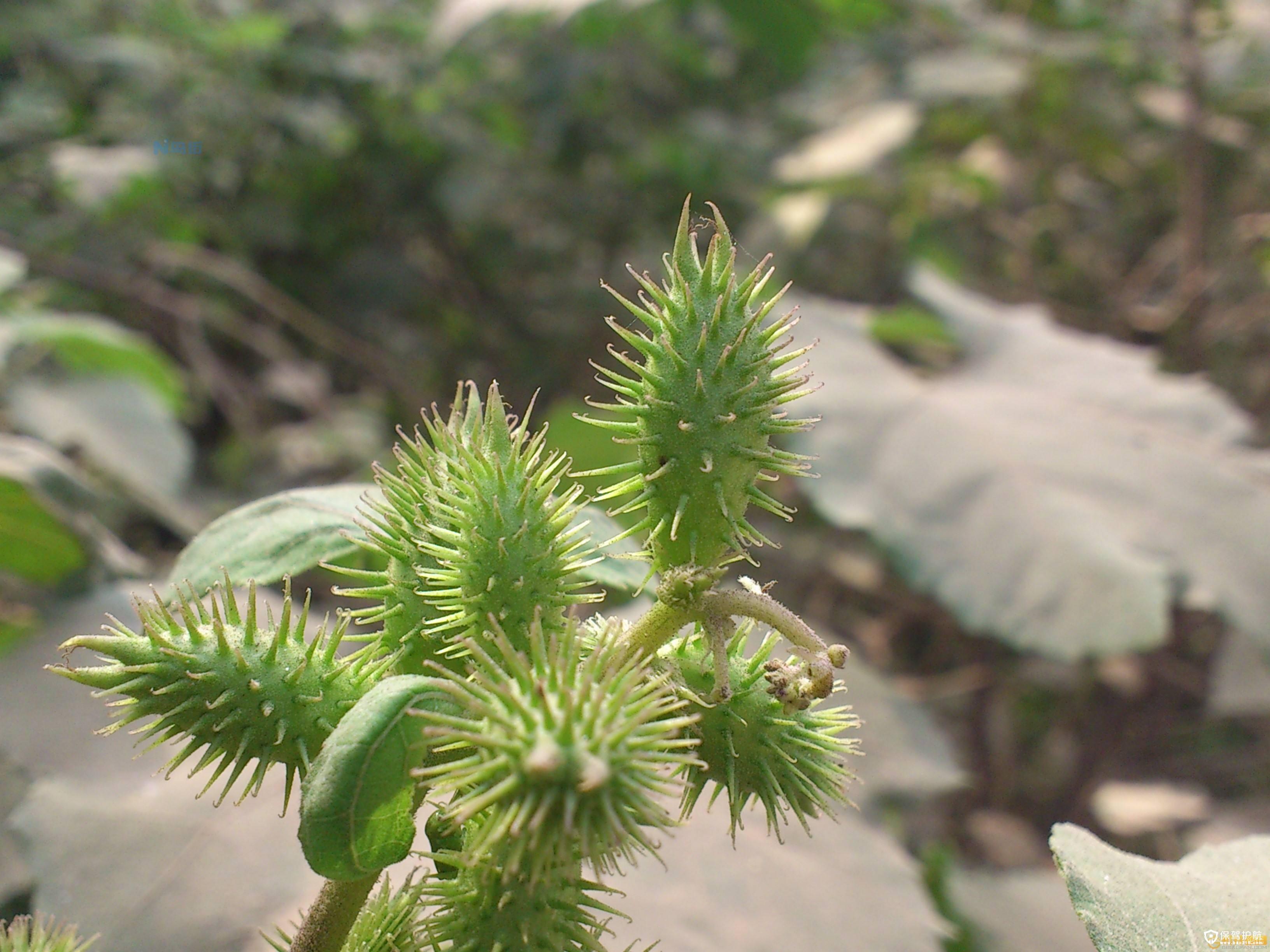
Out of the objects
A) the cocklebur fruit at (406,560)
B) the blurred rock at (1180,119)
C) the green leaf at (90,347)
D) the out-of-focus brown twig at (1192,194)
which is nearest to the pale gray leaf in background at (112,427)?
the green leaf at (90,347)

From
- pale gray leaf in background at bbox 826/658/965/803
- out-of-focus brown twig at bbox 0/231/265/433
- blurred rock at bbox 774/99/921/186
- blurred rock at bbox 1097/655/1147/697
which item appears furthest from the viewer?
blurred rock at bbox 774/99/921/186

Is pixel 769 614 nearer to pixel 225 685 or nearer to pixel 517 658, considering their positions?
pixel 517 658

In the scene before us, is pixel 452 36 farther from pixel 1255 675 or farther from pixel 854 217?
pixel 1255 675

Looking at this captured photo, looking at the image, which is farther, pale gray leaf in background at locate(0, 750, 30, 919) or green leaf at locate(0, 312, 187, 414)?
green leaf at locate(0, 312, 187, 414)

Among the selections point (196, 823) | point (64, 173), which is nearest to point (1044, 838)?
point (196, 823)

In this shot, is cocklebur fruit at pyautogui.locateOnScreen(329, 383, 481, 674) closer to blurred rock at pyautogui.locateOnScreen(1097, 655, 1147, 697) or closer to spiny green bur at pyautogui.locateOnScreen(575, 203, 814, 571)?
spiny green bur at pyautogui.locateOnScreen(575, 203, 814, 571)

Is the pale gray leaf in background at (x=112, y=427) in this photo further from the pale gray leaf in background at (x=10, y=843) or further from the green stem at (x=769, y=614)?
the green stem at (x=769, y=614)

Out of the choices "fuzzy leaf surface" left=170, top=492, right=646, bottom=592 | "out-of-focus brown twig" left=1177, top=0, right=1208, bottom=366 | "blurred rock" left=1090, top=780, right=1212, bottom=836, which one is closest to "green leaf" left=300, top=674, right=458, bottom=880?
"fuzzy leaf surface" left=170, top=492, right=646, bottom=592
